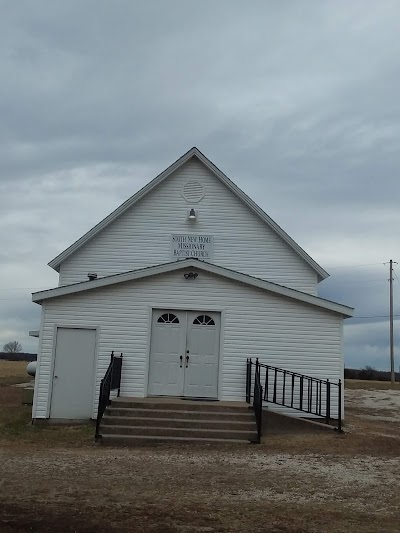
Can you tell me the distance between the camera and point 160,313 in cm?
1541

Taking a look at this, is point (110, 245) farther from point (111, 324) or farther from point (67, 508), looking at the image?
point (67, 508)

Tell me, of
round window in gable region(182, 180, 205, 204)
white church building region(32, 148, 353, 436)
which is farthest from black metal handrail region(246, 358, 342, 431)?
round window in gable region(182, 180, 205, 204)

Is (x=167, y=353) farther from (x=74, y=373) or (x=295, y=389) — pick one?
(x=295, y=389)

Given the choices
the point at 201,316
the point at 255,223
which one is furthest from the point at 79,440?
the point at 255,223

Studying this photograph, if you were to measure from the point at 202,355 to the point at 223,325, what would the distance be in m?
0.91

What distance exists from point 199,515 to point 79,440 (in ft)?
20.3

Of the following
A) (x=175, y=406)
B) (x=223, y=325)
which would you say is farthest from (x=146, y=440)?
(x=223, y=325)

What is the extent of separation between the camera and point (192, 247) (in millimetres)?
18609

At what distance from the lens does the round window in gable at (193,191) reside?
1903 centimetres

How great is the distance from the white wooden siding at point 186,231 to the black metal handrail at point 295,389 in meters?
3.93

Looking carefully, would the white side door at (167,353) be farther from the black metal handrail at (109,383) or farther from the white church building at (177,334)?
the black metal handrail at (109,383)

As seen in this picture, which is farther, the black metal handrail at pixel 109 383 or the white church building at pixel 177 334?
the white church building at pixel 177 334

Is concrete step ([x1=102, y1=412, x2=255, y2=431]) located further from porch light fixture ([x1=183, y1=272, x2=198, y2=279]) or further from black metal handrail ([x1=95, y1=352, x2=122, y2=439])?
porch light fixture ([x1=183, y1=272, x2=198, y2=279])

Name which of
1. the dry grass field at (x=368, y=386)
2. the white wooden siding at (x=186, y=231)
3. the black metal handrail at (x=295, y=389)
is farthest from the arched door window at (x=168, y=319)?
the dry grass field at (x=368, y=386)
